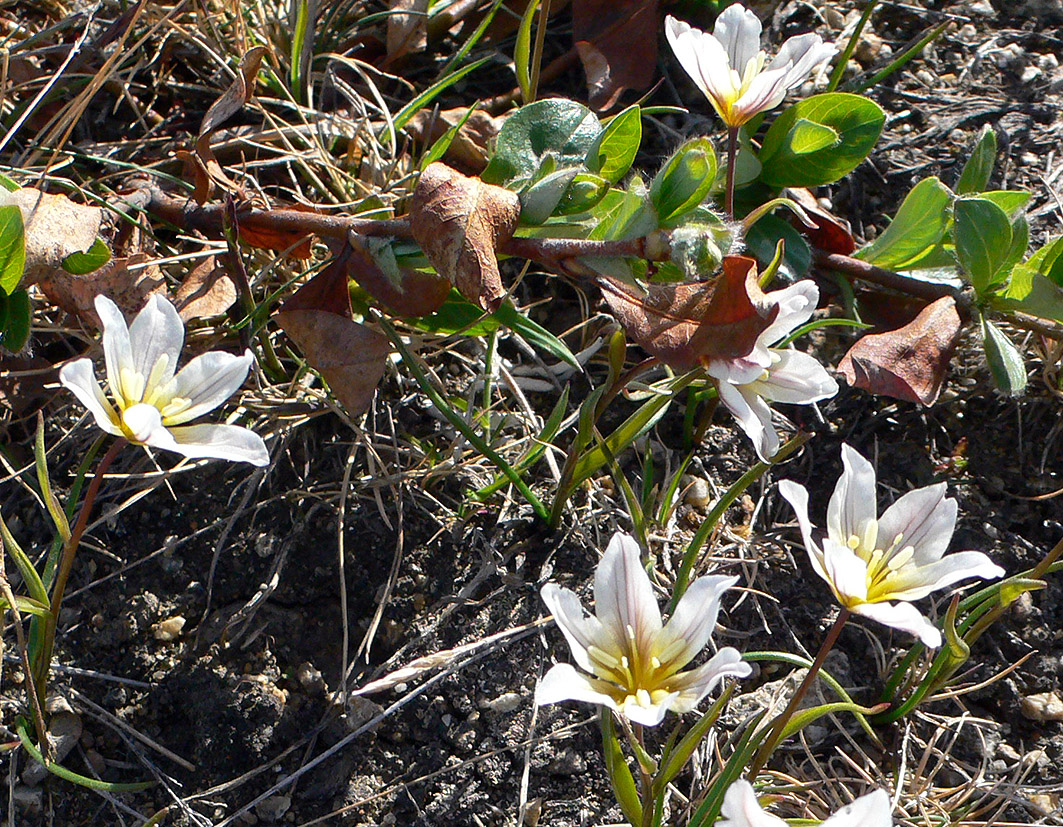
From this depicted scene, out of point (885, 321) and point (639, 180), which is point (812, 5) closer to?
point (885, 321)

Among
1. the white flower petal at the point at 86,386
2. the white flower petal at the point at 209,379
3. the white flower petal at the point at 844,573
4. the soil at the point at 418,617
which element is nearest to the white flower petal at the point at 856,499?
the white flower petal at the point at 844,573

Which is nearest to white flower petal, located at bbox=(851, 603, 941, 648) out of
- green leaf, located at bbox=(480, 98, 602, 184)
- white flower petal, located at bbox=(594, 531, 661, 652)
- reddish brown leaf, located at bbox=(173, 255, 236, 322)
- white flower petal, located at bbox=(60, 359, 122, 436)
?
white flower petal, located at bbox=(594, 531, 661, 652)

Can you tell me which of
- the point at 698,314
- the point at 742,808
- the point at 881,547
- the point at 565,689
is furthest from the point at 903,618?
the point at 698,314

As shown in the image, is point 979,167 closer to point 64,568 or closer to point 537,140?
point 537,140

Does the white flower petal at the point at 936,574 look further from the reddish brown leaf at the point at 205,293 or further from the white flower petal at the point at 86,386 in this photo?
the reddish brown leaf at the point at 205,293

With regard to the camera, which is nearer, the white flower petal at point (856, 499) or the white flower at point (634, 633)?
the white flower at point (634, 633)

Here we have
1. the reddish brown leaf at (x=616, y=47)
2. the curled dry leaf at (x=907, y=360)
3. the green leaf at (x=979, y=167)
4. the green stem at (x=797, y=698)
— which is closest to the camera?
the green stem at (x=797, y=698)
